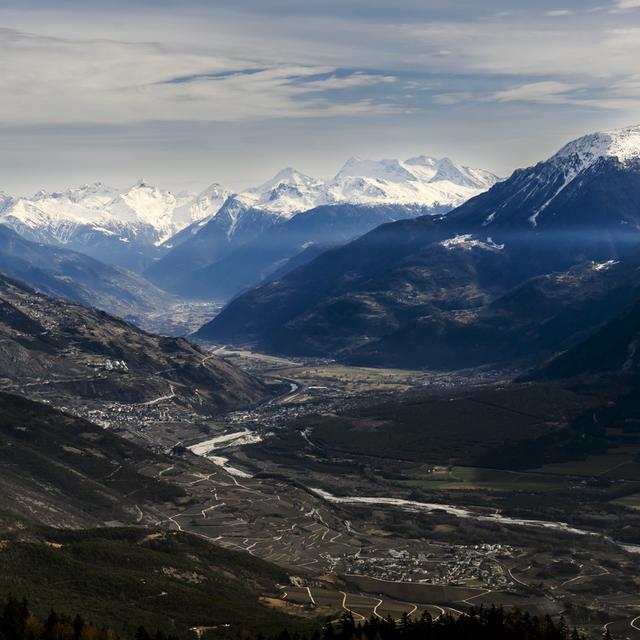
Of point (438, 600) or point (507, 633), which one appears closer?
point (507, 633)

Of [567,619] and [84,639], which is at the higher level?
[84,639]

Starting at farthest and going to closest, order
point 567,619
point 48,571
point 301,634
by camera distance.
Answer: point 567,619, point 48,571, point 301,634

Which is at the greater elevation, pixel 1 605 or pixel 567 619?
pixel 1 605

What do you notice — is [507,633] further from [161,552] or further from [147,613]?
[161,552]

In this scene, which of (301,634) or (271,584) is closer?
(301,634)

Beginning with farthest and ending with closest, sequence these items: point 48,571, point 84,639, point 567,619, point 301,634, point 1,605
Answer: point 567,619, point 48,571, point 301,634, point 1,605, point 84,639

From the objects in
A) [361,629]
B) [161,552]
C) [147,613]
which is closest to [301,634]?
[361,629]

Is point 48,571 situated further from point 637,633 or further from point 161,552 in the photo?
point 637,633

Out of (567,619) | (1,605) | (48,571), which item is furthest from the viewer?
(567,619)

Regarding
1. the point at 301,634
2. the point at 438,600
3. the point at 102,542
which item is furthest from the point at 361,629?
the point at 102,542
